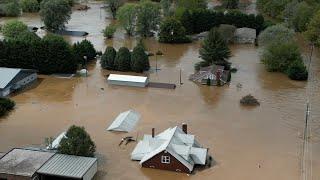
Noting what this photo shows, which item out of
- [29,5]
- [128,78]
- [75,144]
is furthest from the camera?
[29,5]

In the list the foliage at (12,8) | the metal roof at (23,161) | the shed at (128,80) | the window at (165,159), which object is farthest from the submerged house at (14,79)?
the foliage at (12,8)

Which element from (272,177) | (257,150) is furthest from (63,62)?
(272,177)

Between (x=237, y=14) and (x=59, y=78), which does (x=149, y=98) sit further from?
(x=237, y=14)

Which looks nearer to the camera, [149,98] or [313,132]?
[313,132]

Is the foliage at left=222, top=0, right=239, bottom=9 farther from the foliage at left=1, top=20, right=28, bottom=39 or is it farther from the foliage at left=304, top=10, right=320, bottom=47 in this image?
the foliage at left=1, top=20, right=28, bottom=39

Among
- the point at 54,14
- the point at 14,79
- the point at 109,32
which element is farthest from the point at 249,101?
the point at 54,14

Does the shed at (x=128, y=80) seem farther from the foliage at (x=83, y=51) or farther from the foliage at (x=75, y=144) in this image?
the foliage at (x=75, y=144)

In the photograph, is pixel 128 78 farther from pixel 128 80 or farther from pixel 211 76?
pixel 211 76

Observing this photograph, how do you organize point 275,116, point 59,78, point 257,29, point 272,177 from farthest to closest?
1. point 257,29
2. point 59,78
3. point 275,116
4. point 272,177
